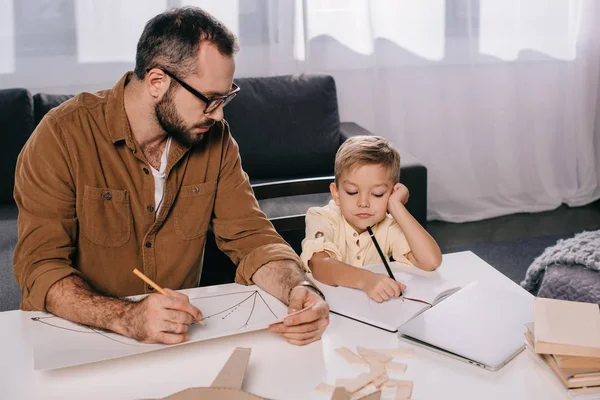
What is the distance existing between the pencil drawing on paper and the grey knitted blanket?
3.63 feet

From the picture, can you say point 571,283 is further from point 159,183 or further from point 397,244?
point 159,183

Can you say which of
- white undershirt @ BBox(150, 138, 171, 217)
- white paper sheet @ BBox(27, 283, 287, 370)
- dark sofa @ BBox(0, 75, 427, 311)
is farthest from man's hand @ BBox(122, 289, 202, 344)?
dark sofa @ BBox(0, 75, 427, 311)

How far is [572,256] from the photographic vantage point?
2146mm

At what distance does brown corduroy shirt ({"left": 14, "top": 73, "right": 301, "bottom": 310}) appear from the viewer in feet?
5.10

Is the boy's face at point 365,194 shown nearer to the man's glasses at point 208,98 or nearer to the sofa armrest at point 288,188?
the man's glasses at point 208,98

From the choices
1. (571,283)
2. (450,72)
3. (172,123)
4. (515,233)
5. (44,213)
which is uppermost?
(450,72)

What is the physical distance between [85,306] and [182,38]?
63 centimetres

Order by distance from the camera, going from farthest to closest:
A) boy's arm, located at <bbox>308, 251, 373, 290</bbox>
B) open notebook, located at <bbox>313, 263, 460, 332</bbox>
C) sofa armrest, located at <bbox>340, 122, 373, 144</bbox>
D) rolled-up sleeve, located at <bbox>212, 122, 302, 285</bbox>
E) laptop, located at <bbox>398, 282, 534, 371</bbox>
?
sofa armrest, located at <bbox>340, 122, 373, 144</bbox> < rolled-up sleeve, located at <bbox>212, 122, 302, 285</bbox> < boy's arm, located at <bbox>308, 251, 373, 290</bbox> < open notebook, located at <bbox>313, 263, 460, 332</bbox> < laptop, located at <bbox>398, 282, 534, 371</bbox>

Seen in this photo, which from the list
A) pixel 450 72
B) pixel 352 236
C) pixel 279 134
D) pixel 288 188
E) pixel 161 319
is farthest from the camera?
pixel 450 72

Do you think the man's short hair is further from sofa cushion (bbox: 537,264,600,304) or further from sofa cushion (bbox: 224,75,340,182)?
sofa cushion (bbox: 224,75,340,182)

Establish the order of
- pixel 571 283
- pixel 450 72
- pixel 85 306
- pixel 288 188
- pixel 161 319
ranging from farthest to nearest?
pixel 450 72, pixel 288 188, pixel 571 283, pixel 85 306, pixel 161 319

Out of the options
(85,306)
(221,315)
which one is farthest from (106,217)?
(221,315)

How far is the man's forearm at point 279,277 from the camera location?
147 cm

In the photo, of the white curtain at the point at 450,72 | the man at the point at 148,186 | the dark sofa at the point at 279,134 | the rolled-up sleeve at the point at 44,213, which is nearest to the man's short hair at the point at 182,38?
the man at the point at 148,186
